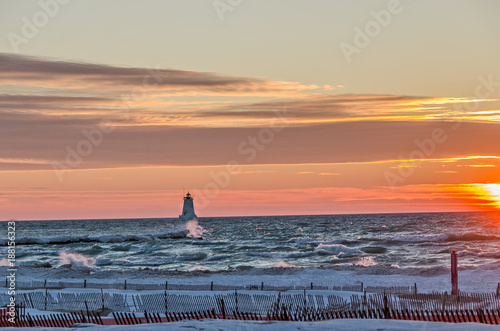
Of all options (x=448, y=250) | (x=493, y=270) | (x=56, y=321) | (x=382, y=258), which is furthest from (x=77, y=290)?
(x=448, y=250)

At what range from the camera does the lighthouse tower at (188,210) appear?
14525cm

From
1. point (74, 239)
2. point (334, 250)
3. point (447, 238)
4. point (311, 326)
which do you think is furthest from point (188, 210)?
point (311, 326)

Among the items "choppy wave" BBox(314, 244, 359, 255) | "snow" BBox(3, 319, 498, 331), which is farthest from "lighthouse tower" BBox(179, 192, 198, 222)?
"snow" BBox(3, 319, 498, 331)

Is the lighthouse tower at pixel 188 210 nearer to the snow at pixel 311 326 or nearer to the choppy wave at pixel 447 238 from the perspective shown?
A: the choppy wave at pixel 447 238

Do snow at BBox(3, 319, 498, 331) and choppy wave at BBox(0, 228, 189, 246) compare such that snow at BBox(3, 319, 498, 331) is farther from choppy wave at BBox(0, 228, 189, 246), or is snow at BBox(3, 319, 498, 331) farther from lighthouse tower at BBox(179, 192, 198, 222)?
lighthouse tower at BBox(179, 192, 198, 222)

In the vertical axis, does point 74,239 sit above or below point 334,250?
above

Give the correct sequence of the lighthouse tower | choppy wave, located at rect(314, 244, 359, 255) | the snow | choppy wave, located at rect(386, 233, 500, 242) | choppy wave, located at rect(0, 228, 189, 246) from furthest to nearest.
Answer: the lighthouse tower < choppy wave, located at rect(0, 228, 189, 246) < choppy wave, located at rect(386, 233, 500, 242) < choppy wave, located at rect(314, 244, 359, 255) < the snow

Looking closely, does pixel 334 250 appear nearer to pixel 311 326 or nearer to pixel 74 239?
pixel 311 326

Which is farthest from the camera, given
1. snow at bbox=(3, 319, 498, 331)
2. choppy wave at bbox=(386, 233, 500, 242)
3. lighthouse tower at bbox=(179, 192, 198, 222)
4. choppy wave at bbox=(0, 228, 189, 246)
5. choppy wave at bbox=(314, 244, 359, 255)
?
lighthouse tower at bbox=(179, 192, 198, 222)

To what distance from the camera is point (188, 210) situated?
482ft

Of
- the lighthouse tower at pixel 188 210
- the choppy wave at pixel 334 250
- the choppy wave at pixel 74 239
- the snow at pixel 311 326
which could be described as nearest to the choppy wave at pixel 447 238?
the choppy wave at pixel 334 250

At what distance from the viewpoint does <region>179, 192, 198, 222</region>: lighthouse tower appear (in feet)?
477

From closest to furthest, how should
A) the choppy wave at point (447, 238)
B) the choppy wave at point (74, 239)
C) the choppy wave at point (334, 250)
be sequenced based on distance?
the choppy wave at point (334, 250)
the choppy wave at point (447, 238)
the choppy wave at point (74, 239)

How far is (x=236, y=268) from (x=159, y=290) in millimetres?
22478
